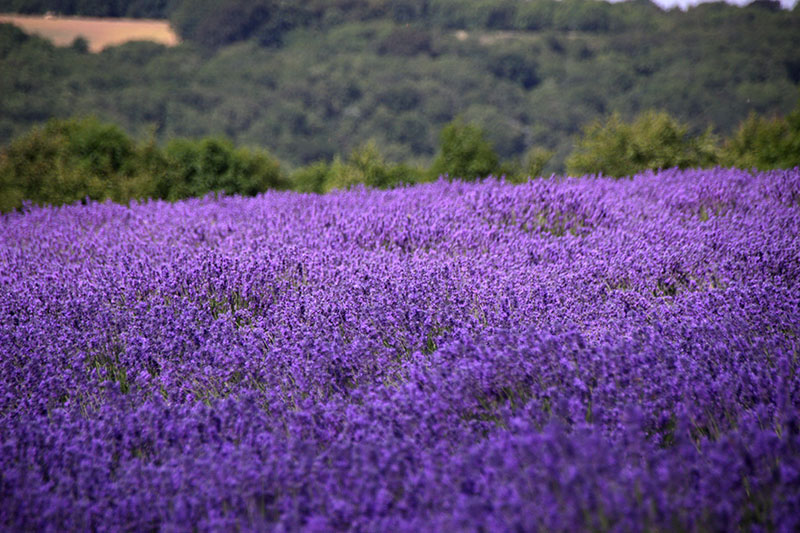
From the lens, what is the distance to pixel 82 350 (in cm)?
289

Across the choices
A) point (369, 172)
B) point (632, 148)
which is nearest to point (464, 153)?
point (369, 172)

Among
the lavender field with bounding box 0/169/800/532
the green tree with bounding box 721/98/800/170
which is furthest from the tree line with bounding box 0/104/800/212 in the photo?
the lavender field with bounding box 0/169/800/532

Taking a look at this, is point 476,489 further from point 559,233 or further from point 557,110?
point 557,110

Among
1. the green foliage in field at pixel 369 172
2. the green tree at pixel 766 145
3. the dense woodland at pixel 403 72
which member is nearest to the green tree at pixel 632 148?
the green tree at pixel 766 145

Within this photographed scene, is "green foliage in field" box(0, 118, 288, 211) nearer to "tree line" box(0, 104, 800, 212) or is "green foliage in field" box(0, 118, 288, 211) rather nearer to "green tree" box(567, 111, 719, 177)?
"tree line" box(0, 104, 800, 212)

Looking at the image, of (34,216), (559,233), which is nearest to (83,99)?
(34,216)

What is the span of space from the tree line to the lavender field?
17.5ft

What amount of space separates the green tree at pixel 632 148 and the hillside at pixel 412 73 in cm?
2332

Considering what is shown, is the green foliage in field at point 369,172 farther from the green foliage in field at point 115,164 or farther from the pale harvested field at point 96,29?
the pale harvested field at point 96,29

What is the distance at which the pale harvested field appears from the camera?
162 ft

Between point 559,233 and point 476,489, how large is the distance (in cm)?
323

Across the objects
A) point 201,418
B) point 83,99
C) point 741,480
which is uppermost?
point 741,480

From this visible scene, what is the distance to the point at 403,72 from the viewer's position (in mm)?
55250

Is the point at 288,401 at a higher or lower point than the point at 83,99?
higher
